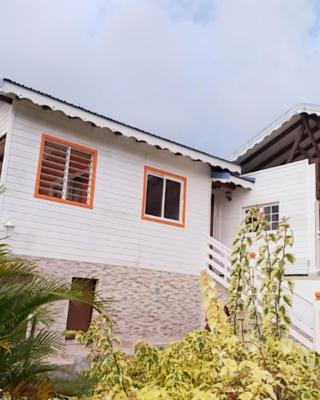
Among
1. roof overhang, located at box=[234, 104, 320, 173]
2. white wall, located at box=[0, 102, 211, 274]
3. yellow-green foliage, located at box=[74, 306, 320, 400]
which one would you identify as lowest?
yellow-green foliage, located at box=[74, 306, 320, 400]

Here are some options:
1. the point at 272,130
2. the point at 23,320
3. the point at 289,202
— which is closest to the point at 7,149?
the point at 23,320

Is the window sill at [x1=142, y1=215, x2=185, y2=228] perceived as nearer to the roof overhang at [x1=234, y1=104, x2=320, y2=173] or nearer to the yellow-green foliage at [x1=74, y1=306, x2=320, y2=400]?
the roof overhang at [x1=234, y1=104, x2=320, y2=173]

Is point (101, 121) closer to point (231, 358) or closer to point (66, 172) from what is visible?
point (66, 172)

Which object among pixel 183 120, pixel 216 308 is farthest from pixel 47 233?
pixel 183 120

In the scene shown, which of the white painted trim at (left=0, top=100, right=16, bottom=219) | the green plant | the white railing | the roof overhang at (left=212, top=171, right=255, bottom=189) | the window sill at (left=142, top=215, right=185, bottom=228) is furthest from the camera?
the roof overhang at (left=212, top=171, right=255, bottom=189)

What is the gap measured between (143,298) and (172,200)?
2633 millimetres

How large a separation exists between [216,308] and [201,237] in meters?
8.22

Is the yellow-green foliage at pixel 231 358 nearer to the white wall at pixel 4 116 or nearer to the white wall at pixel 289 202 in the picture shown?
the white wall at pixel 4 116

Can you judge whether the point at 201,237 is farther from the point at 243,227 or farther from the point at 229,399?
the point at 229,399

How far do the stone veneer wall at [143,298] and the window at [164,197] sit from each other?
138cm

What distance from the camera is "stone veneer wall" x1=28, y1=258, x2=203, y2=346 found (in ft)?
29.3

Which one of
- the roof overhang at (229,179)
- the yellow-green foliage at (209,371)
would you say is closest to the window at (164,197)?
the roof overhang at (229,179)

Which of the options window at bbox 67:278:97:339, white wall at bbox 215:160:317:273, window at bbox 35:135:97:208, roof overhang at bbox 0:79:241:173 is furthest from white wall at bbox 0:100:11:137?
white wall at bbox 215:160:317:273

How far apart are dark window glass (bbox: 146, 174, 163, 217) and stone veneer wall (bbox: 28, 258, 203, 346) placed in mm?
1490
